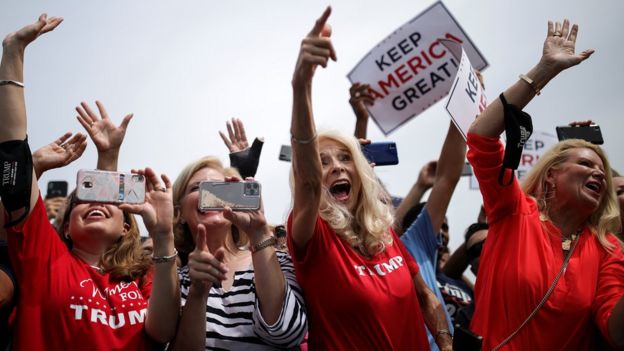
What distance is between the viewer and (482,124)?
3506 mm

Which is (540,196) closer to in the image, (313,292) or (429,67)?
(313,292)

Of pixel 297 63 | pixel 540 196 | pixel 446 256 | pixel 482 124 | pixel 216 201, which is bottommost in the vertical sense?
pixel 446 256

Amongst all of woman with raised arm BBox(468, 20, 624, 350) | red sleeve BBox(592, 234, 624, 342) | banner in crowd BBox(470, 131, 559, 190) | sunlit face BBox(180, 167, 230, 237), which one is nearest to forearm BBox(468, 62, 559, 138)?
woman with raised arm BBox(468, 20, 624, 350)

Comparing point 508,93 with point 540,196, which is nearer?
point 508,93

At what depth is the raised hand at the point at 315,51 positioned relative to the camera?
2703 mm

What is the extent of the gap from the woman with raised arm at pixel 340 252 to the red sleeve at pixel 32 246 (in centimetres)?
116

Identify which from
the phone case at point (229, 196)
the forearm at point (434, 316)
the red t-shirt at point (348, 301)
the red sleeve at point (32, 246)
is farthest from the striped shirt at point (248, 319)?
the forearm at point (434, 316)

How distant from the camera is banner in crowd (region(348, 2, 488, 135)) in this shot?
589cm

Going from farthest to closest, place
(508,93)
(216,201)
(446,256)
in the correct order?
1. (446,256)
2. (508,93)
3. (216,201)

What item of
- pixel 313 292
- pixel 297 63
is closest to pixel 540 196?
pixel 313 292

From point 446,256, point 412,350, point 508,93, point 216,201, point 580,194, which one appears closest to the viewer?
point 216,201

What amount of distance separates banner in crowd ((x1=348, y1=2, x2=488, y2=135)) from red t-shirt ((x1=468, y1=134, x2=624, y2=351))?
2.52m

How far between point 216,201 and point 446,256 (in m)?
4.48

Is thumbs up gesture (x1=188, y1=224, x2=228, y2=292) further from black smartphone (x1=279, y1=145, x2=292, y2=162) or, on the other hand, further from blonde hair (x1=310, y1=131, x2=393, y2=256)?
black smartphone (x1=279, y1=145, x2=292, y2=162)
